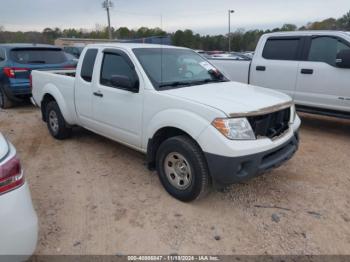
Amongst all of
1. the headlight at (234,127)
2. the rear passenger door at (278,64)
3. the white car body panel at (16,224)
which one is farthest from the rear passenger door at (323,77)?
the white car body panel at (16,224)

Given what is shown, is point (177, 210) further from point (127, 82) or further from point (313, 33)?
point (313, 33)

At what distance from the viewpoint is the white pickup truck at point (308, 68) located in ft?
18.0

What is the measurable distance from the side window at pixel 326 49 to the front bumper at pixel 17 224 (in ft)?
18.2

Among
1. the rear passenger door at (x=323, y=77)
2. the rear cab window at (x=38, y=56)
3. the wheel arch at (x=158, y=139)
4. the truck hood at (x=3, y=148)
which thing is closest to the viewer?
the truck hood at (x=3, y=148)

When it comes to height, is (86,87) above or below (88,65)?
below

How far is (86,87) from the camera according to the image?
466 cm

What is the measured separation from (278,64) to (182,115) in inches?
153

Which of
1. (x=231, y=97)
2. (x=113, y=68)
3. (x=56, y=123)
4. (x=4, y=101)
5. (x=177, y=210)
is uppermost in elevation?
(x=113, y=68)

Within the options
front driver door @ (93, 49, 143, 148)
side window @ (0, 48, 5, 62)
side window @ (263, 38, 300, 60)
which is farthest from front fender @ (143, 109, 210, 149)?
side window @ (0, 48, 5, 62)

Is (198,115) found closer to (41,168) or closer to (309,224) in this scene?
(309,224)

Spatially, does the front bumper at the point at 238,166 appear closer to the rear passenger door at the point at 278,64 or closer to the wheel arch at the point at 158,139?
the wheel arch at the point at 158,139

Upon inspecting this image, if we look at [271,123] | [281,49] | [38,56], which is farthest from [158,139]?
[38,56]

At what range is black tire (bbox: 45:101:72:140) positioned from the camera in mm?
5488

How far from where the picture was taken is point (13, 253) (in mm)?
1961
